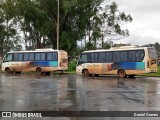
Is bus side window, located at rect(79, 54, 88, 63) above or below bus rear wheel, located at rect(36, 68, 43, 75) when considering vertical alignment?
above

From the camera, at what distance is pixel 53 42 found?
176 ft

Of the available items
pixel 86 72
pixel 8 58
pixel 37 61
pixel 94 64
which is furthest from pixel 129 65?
pixel 8 58

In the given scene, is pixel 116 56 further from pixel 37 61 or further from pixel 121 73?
pixel 37 61

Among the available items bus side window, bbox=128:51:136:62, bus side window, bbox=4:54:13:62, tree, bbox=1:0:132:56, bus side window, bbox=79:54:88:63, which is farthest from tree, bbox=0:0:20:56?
bus side window, bbox=128:51:136:62

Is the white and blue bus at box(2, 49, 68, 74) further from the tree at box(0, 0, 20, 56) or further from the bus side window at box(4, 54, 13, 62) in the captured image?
the tree at box(0, 0, 20, 56)

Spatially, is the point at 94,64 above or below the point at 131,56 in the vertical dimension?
below

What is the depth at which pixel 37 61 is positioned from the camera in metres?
42.2

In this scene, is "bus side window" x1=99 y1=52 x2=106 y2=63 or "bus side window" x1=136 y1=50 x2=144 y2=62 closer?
"bus side window" x1=136 y1=50 x2=144 y2=62

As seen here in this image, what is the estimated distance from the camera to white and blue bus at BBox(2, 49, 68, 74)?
4069 centimetres

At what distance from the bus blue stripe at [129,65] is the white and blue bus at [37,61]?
745 centimetres

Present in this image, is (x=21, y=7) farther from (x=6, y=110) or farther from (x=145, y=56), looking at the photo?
(x=6, y=110)

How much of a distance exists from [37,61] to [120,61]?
11.3 m

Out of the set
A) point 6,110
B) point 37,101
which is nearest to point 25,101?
point 37,101

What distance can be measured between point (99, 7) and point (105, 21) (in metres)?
2.54
